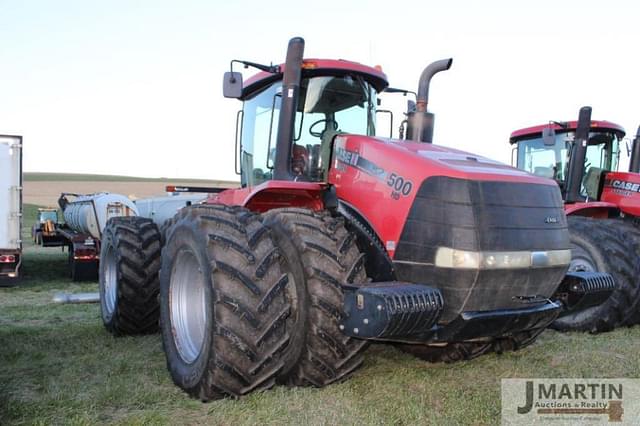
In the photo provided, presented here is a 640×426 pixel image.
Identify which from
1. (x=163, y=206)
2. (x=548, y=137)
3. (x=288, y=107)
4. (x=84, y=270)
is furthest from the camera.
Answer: (x=163, y=206)

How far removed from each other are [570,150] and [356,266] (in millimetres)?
5885

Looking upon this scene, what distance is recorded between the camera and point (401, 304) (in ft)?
12.0

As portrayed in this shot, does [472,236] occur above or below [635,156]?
below

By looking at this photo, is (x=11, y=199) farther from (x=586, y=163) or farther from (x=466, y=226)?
(x=466, y=226)

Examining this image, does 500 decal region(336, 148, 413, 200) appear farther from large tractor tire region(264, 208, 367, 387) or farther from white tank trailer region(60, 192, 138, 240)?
white tank trailer region(60, 192, 138, 240)

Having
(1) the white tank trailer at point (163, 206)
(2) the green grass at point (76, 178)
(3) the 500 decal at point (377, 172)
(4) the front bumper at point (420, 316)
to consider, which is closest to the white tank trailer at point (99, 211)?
(1) the white tank trailer at point (163, 206)

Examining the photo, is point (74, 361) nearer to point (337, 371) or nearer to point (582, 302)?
point (337, 371)

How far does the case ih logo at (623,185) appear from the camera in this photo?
849 cm

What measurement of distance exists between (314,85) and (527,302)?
7.92 ft

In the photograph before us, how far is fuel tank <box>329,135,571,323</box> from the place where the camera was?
3889 millimetres

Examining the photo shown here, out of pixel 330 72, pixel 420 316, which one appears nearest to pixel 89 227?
pixel 330 72

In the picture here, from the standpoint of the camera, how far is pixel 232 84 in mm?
4965

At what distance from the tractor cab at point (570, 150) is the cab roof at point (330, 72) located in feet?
14.0

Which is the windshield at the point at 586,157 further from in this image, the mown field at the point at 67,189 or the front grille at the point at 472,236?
the mown field at the point at 67,189
